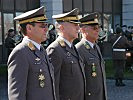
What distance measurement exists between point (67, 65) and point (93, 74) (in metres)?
0.53

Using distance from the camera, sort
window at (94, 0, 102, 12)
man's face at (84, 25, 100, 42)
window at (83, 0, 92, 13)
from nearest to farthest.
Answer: man's face at (84, 25, 100, 42)
window at (83, 0, 92, 13)
window at (94, 0, 102, 12)

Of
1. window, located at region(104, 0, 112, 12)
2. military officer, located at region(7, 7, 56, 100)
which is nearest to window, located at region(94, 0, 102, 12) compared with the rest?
window, located at region(104, 0, 112, 12)

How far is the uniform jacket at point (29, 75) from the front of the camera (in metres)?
3.76

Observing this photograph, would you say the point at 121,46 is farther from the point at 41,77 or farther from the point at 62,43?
the point at 41,77

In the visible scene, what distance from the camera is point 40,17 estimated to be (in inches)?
163

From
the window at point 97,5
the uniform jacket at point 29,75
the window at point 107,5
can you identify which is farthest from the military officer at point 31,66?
the window at point 107,5

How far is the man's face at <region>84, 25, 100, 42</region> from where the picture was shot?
209 inches

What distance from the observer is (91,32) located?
17.4ft

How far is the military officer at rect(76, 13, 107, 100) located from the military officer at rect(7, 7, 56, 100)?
3.75ft

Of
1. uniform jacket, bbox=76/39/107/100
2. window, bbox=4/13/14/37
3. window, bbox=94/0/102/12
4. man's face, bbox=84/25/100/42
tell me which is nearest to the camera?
uniform jacket, bbox=76/39/107/100

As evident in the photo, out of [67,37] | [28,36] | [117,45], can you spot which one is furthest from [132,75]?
[28,36]

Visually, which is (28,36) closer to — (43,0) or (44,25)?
(44,25)

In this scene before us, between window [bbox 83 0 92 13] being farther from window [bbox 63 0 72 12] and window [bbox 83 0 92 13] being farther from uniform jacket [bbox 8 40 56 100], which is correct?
uniform jacket [bbox 8 40 56 100]

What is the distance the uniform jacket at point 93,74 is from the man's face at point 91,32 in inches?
5.8
